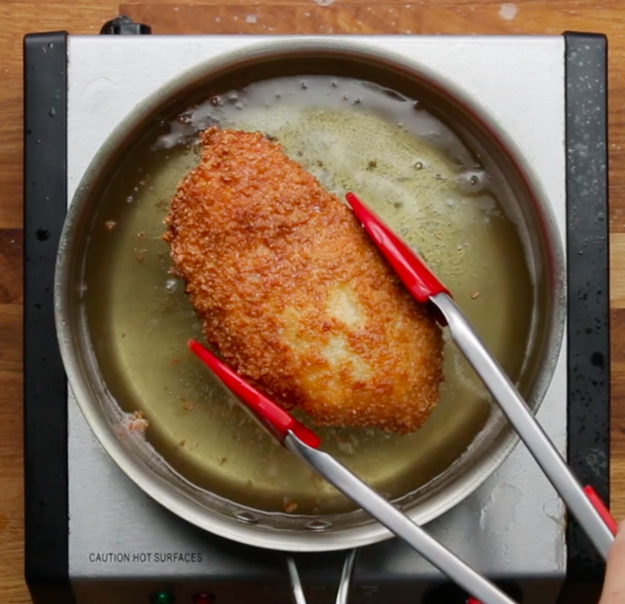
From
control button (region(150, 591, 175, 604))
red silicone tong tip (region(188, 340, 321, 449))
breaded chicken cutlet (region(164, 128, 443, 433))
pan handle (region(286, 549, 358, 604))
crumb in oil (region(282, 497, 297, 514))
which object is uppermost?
breaded chicken cutlet (region(164, 128, 443, 433))

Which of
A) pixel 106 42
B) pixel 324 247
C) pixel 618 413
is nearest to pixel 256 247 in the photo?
pixel 324 247

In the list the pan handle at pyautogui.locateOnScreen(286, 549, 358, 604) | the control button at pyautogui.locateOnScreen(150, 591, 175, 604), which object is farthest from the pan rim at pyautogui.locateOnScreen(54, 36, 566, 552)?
the control button at pyautogui.locateOnScreen(150, 591, 175, 604)

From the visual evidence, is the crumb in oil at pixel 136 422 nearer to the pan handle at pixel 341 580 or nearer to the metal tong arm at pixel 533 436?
the pan handle at pixel 341 580

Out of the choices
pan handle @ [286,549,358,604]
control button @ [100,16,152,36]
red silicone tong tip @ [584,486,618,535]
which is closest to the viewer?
red silicone tong tip @ [584,486,618,535]

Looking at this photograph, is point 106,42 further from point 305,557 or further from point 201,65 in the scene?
point 305,557

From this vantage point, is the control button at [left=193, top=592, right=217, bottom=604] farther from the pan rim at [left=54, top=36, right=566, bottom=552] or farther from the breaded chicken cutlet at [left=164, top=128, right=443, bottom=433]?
the breaded chicken cutlet at [left=164, top=128, right=443, bottom=433]

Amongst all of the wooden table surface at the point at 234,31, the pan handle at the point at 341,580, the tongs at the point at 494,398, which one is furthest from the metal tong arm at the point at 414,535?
the wooden table surface at the point at 234,31

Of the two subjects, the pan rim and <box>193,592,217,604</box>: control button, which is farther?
<box>193,592,217,604</box>: control button
